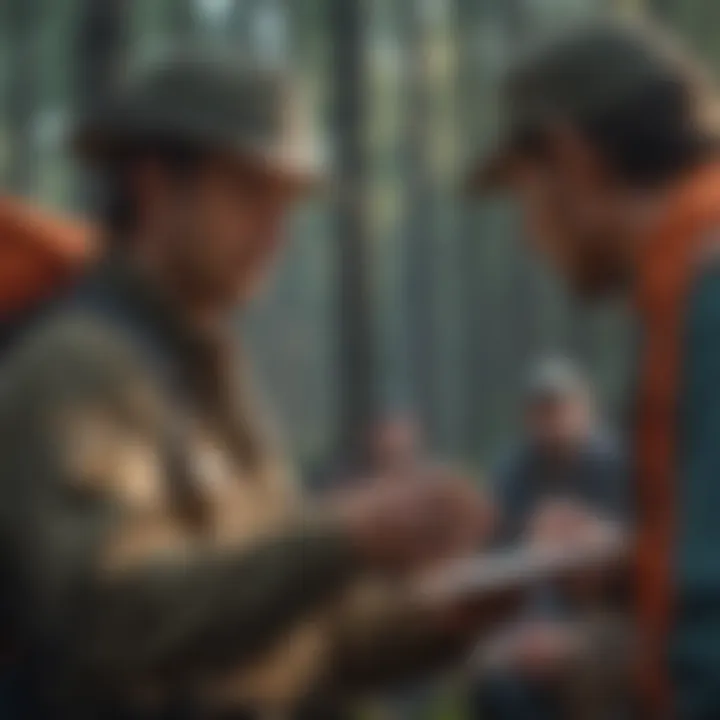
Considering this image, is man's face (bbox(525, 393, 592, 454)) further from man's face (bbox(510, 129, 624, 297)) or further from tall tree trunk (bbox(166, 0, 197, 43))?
man's face (bbox(510, 129, 624, 297))

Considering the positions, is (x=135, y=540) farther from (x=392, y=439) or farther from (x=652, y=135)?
(x=392, y=439)

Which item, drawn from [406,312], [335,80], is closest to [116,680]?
[335,80]

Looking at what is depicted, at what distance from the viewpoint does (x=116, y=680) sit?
3.05 meters

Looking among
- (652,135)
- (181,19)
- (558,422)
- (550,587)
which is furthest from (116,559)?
(181,19)

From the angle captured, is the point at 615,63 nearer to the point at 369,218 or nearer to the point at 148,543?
the point at 148,543

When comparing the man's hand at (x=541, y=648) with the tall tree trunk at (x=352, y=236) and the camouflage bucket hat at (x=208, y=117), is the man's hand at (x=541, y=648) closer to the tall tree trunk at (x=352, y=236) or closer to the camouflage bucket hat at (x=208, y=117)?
the camouflage bucket hat at (x=208, y=117)

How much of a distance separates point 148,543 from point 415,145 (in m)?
5.70

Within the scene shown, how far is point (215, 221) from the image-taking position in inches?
130

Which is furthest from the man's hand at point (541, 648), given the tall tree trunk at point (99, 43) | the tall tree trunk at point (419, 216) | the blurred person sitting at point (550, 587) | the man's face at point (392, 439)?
the tall tree trunk at point (419, 216)

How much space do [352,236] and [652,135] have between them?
17.7ft

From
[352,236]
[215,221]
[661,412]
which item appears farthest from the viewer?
[352,236]

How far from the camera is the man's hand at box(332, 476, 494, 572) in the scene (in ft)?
9.46

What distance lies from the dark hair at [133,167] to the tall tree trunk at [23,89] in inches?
137

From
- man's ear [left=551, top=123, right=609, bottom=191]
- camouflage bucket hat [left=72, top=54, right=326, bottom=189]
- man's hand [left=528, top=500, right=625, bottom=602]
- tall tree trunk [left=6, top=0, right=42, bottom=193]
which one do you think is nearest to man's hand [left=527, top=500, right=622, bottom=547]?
man's hand [left=528, top=500, right=625, bottom=602]
